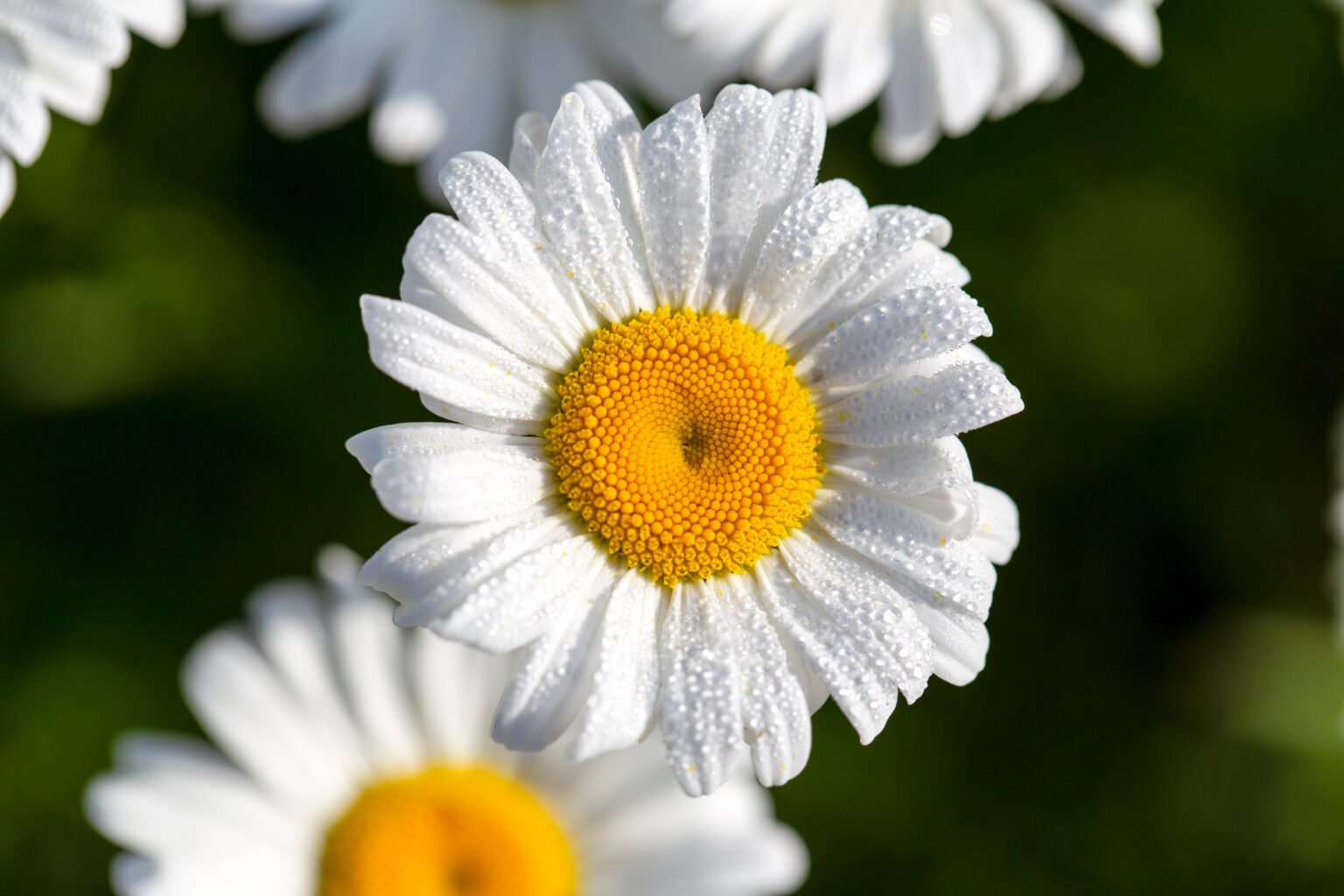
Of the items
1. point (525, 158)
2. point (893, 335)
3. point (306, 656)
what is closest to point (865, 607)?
point (893, 335)

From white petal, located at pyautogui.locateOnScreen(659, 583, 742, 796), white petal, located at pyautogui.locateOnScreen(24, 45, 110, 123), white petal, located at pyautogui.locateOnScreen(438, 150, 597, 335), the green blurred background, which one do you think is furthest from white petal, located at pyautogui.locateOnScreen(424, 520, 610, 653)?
the green blurred background

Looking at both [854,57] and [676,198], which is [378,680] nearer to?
[676,198]

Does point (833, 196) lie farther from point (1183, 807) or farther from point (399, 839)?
point (1183, 807)

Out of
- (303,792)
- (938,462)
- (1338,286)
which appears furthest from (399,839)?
(1338,286)

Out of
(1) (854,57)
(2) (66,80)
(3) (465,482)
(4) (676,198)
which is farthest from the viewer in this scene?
(1) (854,57)

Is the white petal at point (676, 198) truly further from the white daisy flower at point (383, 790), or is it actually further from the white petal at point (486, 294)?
the white daisy flower at point (383, 790)

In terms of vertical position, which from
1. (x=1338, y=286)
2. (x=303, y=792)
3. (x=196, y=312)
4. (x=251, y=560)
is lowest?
(x=1338, y=286)

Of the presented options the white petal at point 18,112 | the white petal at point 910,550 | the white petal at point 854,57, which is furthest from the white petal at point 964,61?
the white petal at point 18,112
